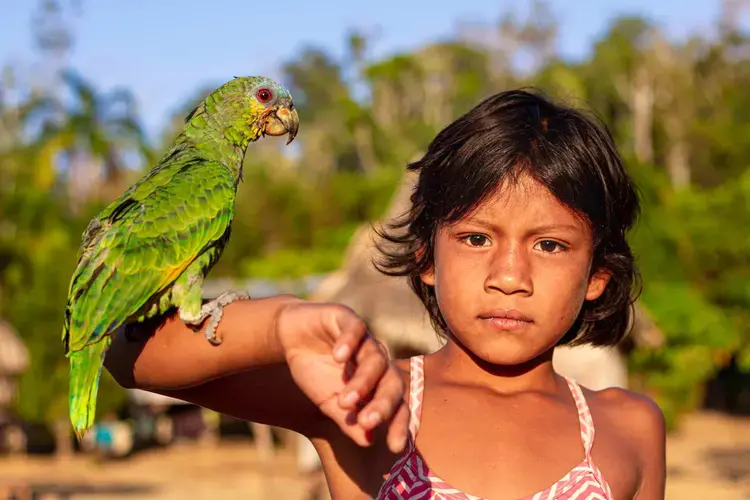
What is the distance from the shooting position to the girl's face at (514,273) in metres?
1.98

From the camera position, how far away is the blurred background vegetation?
19250 mm

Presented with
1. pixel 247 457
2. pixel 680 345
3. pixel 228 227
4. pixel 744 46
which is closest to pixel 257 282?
pixel 247 457

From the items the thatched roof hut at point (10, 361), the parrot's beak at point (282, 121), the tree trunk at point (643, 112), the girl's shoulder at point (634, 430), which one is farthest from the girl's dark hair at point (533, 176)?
the tree trunk at point (643, 112)

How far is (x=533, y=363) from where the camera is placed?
2.25 metres

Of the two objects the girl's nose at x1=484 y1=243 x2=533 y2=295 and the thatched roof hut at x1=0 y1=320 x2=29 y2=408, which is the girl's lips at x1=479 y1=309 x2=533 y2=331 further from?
the thatched roof hut at x1=0 y1=320 x2=29 y2=408

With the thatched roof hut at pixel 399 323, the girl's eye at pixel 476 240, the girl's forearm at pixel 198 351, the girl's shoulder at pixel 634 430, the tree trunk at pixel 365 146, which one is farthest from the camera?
the tree trunk at pixel 365 146

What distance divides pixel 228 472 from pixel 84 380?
1789 cm

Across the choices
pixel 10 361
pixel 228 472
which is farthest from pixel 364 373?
pixel 228 472

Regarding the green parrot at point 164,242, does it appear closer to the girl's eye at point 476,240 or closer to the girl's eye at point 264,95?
the girl's eye at point 264,95

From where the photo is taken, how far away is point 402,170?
12.1 metres

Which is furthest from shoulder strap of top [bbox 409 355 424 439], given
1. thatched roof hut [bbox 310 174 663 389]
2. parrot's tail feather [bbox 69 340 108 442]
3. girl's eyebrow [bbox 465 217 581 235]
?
thatched roof hut [bbox 310 174 663 389]

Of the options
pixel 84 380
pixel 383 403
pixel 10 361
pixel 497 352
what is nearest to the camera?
pixel 383 403

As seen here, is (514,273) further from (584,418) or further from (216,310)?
(216,310)

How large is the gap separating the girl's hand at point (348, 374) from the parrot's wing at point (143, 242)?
0.68 meters
